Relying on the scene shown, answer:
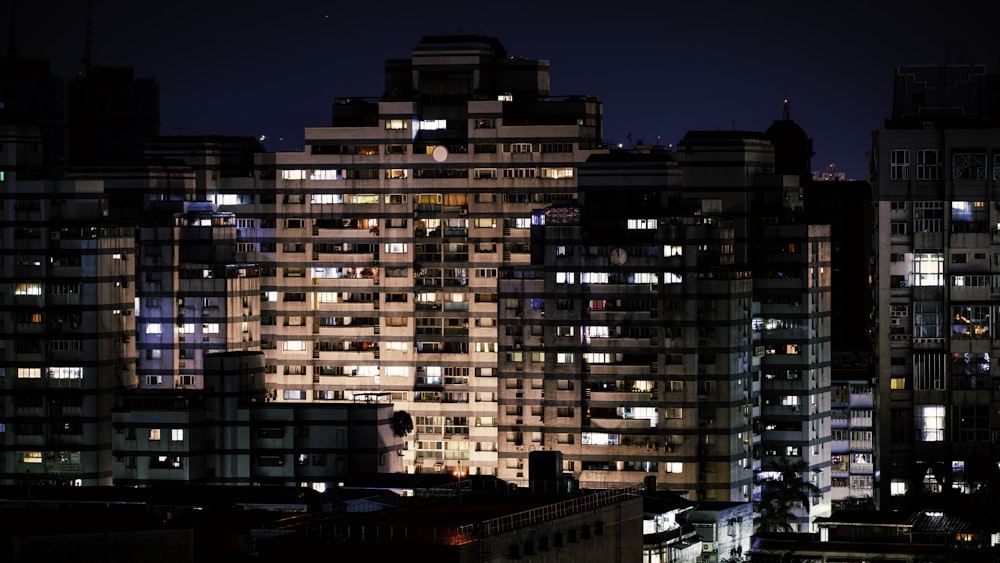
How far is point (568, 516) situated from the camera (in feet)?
496

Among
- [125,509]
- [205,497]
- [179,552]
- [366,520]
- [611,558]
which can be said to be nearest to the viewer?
[179,552]

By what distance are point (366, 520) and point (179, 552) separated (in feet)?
43.4

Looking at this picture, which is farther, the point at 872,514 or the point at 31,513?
the point at 872,514

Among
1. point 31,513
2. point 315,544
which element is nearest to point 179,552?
point 315,544

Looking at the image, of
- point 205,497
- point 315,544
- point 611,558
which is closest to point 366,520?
point 315,544

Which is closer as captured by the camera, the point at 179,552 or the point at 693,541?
the point at 179,552

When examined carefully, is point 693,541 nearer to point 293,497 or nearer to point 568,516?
point 293,497

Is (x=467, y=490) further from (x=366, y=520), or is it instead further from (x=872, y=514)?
(x=872, y=514)

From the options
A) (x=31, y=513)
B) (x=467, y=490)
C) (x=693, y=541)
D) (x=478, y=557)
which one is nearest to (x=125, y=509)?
(x=31, y=513)

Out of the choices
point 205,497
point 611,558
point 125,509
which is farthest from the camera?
point 205,497

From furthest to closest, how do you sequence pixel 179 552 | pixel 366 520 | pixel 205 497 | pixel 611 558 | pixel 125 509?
1. pixel 205 497
2. pixel 125 509
3. pixel 611 558
4. pixel 366 520
5. pixel 179 552

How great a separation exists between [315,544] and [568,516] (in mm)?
17257

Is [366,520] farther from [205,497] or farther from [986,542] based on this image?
[986,542]

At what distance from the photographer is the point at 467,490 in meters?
173
